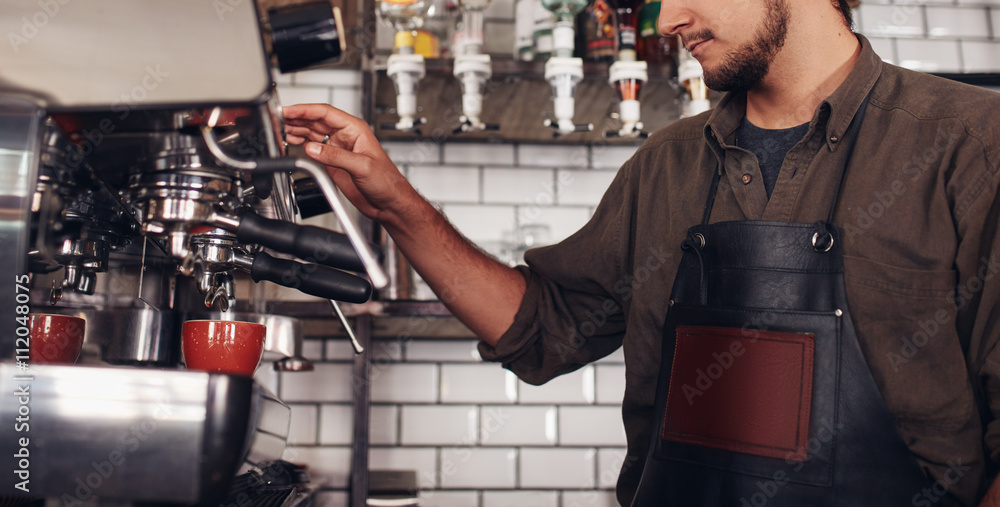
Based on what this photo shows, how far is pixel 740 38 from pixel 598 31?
774mm

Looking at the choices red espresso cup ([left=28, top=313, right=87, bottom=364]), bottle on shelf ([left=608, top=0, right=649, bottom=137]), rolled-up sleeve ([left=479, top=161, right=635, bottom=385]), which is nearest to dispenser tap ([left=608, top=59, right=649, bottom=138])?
bottle on shelf ([left=608, top=0, right=649, bottom=137])

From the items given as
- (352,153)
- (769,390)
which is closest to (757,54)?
(769,390)

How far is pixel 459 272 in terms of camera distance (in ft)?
3.95

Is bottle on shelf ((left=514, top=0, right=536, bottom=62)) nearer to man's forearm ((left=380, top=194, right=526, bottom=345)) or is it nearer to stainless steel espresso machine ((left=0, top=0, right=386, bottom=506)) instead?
man's forearm ((left=380, top=194, right=526, bottom=345))

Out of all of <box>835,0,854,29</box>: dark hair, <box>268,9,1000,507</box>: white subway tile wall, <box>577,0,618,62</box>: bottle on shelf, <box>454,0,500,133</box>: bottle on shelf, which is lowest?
<box>268,9,1000,507</box>: white subway tile wall

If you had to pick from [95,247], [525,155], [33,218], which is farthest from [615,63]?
[33,218]

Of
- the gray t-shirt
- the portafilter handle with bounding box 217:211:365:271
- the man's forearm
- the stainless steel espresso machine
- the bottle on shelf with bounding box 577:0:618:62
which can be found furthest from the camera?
the bottle on shelf with bounding box 577:0:618:62

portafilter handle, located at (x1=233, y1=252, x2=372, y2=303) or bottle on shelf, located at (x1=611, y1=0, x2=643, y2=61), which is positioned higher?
bottle on shelf, located at (x1=611, y1=0, x2=643, y2=61)

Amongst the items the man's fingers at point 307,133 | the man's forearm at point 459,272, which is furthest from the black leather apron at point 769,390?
the man's fingers at point 307,133

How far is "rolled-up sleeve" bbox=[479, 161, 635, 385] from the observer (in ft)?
3.99

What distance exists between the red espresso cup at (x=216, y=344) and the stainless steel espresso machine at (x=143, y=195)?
0.12 metres

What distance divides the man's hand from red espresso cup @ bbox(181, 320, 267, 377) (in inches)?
9.5

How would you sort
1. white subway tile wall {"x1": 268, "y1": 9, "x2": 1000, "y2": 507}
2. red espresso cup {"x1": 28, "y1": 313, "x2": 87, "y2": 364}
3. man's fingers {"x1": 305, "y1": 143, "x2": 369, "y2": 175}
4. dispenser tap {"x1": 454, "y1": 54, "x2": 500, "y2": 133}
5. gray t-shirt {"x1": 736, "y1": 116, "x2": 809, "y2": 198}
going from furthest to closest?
white subway tile wall {"x1": 268, "y1": 9, "x2": 1000, "y2": 507} < dispenser tap {"x1": 454, "y1": 54, "x2": 500, "y2": 133} < gray t-shirt {"x1": 736, "y1": 116, "x2": 809, "y2": 198} < man's fingers {"x1": 305, "y1": 143, "x2": 369, "y2": 175} < red espresso cup {"x1": 28, "y1": 313, "x2": 87, "y2": 364}

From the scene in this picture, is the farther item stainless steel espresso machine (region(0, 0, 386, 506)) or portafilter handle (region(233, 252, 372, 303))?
portafilter handle (region(233, 252, 372, 303))
